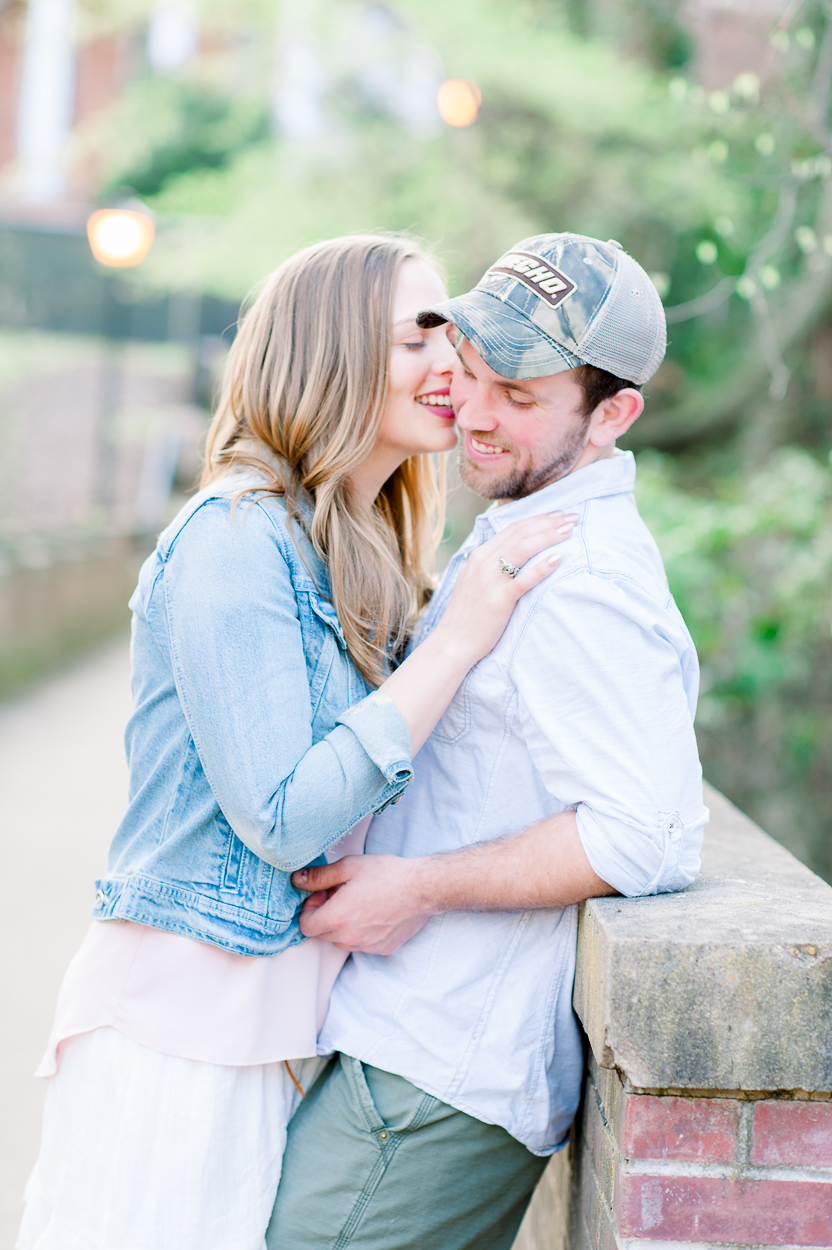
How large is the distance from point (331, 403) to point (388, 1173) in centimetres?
129

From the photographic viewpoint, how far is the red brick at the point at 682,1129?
4.77 feet

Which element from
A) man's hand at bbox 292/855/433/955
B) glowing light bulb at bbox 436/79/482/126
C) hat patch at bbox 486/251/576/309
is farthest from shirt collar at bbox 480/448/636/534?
glowing light bulb at bbox 436/79/482/126

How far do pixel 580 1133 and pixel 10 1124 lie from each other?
2435 mm

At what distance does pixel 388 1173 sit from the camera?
1.78 meters

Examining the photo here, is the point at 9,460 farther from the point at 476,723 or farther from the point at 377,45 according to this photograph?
the point at 476,723

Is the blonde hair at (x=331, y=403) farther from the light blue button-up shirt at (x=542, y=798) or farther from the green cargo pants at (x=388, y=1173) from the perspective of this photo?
the green cargo pants at (x=388, y=1173)

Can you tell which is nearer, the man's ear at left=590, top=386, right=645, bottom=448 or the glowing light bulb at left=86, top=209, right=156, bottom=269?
the man's ear at left=590, top=386, right=645, bottom=448

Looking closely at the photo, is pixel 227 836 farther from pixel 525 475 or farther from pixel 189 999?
pixel 525 475

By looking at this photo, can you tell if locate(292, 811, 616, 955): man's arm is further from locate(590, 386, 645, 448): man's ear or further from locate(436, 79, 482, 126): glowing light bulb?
locate(436, 79, 482, 126): glowing light bulb

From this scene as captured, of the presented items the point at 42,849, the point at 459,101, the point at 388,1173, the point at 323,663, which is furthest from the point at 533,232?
the point at 388,1173

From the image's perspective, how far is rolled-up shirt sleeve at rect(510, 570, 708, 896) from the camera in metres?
1.58

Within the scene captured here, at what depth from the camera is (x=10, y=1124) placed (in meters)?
3.58

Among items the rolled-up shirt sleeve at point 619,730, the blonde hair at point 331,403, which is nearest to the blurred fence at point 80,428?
the blonde hair at point 331,403

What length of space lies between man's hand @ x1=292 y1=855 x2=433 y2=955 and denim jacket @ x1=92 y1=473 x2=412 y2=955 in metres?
0.05
